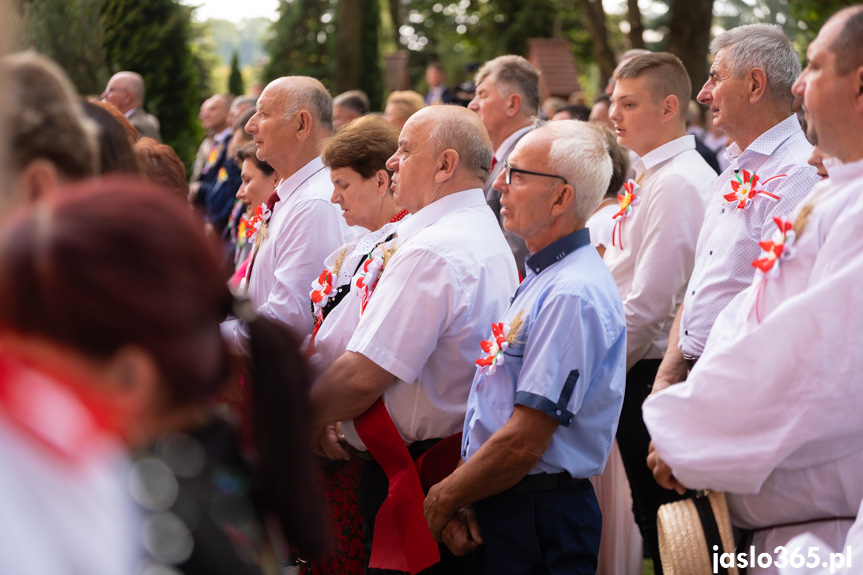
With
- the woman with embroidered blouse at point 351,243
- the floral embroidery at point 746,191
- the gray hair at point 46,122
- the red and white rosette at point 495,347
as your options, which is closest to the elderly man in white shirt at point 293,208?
the woman with embroidered blouse at point 351,243

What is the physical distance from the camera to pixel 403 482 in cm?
328

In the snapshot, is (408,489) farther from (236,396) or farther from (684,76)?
(684,76)

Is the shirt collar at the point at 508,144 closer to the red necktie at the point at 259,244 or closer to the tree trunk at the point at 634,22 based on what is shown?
the red necktie at the point at 259,244

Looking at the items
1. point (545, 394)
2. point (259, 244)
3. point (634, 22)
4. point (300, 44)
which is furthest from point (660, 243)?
point (300, 44)

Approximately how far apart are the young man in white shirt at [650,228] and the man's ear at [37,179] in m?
2.92

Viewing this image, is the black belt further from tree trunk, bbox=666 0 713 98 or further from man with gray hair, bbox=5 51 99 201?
tree trunk, bbox=666 0 713 98

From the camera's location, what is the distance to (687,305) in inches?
133

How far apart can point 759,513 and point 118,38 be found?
10.2 metres

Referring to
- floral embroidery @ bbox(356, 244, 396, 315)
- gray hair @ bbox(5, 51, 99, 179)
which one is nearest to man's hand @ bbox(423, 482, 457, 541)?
floral embroidery @ bbox(356, 244, 396, 315)

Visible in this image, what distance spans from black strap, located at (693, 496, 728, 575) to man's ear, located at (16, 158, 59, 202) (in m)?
1.78

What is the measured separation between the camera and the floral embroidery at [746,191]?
3.25 metres

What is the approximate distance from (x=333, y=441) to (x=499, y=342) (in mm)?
1048

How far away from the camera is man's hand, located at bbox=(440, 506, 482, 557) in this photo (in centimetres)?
304

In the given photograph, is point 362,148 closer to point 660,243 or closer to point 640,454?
point 660,243
